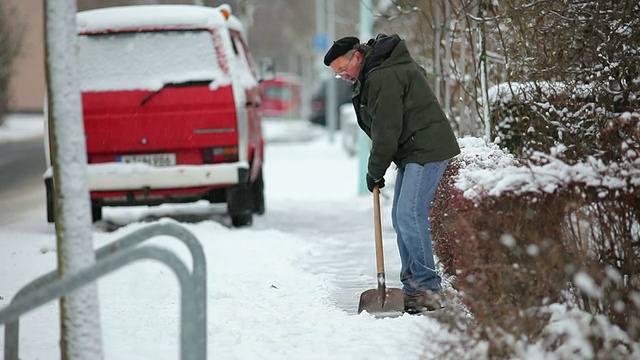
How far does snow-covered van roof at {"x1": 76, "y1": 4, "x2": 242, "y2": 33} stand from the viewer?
30.6ft

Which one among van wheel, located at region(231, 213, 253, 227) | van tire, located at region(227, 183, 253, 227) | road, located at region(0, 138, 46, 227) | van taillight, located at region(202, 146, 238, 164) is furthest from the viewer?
road, located at region(0, 138, 46, 227)

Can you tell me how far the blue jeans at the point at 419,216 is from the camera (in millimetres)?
5855

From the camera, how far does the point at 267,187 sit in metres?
15.4

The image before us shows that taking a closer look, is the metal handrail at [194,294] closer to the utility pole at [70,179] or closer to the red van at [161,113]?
the utility pole at [70,179]

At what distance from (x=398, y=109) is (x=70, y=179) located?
94.5 inches

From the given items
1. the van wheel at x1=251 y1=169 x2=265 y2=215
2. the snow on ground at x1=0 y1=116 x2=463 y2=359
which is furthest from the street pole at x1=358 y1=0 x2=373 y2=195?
the van wheel at x1=251 y1=169 x2=265 y2=215

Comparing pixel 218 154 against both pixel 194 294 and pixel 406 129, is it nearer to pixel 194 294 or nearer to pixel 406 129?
pixel 406 129

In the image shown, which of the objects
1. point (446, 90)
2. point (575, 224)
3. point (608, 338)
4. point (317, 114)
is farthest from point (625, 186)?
point (317, 114)

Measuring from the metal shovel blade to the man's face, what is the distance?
131cm

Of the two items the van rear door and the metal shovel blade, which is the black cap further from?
the van rear door

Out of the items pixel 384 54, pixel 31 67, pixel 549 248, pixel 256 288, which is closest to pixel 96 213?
pixel 256 288

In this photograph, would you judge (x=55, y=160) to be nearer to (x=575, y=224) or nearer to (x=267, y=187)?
(x=575, y=224)

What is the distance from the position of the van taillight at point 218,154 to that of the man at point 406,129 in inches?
126

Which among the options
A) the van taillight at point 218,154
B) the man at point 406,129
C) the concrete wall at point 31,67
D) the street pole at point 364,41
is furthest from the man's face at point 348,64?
the concrete wall at point 31,67
